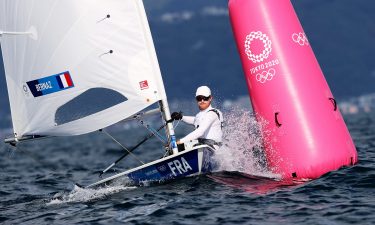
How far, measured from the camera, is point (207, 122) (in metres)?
12.0

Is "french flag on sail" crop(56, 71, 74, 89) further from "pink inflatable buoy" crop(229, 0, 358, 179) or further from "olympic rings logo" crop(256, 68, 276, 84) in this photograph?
"olympic rings logo" crop(256, 68, 276, 84)

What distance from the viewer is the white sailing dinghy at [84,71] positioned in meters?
11.9

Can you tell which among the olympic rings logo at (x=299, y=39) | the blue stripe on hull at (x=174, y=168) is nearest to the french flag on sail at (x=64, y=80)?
the blue stripe on hull at (x=174, y=168)

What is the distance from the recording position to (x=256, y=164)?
500 inches

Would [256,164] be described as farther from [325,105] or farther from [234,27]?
[234,27]

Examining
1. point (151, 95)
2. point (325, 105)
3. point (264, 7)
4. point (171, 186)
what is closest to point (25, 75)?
point (151, 95)

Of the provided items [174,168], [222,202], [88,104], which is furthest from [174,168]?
[88,104]

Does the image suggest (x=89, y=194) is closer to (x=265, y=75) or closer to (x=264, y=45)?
(x=265, y=75)

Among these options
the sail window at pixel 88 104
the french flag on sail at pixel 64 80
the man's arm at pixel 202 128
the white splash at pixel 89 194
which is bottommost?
the white splash at pixel 89 194

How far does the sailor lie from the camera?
472 inches

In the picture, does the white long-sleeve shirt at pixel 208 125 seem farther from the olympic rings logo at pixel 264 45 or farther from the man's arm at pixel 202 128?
the olympic rings logo at pixel 264 45

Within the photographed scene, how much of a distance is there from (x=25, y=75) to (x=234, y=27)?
11.9ft

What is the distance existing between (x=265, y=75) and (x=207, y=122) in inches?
48.9

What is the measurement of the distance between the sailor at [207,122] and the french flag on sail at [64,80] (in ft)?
5.87
